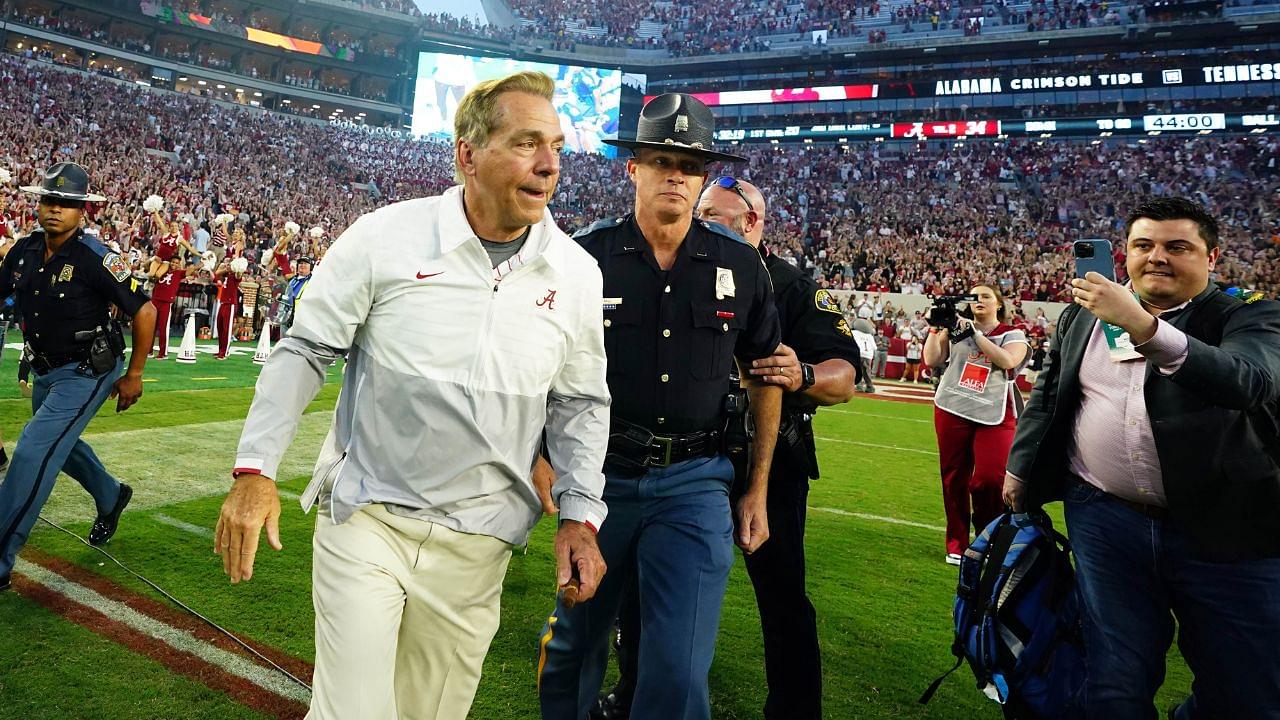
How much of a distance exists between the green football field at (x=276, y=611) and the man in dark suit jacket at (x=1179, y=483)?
1.17m

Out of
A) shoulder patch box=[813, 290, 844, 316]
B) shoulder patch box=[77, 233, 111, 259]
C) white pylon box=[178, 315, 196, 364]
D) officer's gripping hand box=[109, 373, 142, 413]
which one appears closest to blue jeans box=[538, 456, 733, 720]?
shoulder patch box=[813, 290, 844, 316]

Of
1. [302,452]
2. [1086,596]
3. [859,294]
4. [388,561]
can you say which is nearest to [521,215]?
[388,561]

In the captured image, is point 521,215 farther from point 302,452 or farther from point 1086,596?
point 302,452

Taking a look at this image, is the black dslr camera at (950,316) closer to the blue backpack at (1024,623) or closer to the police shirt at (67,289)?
the blue backpack at (1024,623)

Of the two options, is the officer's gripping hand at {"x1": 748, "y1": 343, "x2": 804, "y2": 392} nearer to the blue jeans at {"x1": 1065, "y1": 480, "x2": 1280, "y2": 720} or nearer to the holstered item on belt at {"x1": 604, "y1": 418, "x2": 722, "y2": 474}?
the holstered item on belt at {"x1": 604, "y1": 418, "x2": 722, "y2": 474}

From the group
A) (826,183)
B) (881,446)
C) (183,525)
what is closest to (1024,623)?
(183,525)

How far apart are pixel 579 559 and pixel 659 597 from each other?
44cm

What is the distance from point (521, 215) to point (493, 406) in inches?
20.9

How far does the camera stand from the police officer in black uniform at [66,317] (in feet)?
14.2

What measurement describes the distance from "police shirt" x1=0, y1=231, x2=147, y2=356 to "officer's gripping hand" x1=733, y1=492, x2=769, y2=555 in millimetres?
3703

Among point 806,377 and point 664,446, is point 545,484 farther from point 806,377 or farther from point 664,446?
point 806,377

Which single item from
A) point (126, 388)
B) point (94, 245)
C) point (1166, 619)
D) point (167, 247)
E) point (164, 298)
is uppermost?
point (167, 247)

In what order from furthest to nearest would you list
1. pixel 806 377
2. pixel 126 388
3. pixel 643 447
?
pixel 126 388
pixel 806 377
pixel 643 447

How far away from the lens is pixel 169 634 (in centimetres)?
375
